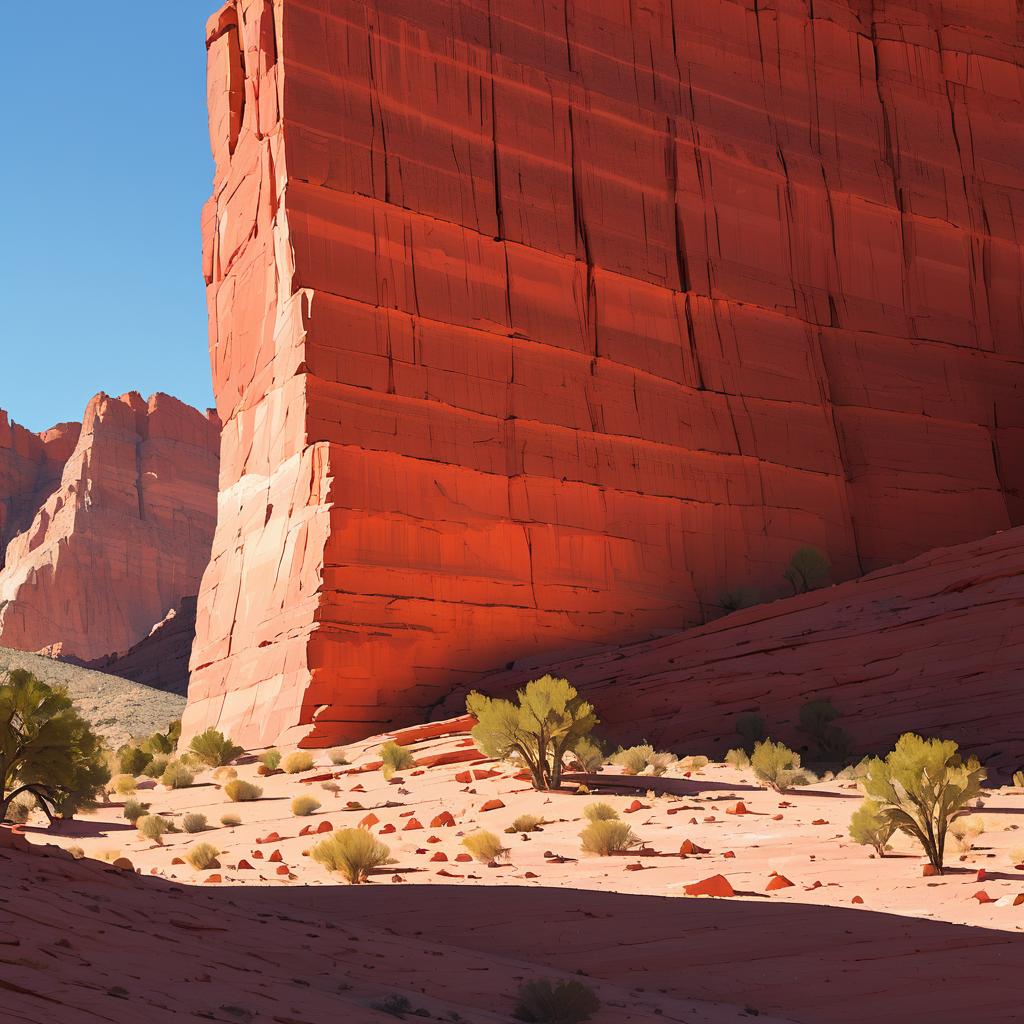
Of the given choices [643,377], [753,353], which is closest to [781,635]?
[643,377]

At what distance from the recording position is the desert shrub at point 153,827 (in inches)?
599

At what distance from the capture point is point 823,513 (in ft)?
112

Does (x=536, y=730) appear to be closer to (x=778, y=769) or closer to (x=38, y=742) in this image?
(x=778, y=769)

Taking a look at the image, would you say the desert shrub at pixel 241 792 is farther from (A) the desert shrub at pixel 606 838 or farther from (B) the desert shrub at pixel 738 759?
(A) the desert shrub at pixel 606 838

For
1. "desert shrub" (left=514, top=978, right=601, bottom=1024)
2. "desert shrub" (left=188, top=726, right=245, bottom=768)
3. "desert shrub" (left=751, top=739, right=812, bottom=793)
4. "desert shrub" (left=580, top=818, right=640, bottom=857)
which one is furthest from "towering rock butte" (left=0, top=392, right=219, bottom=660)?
"desert shrub" (left=514, top=978, right=601, bottom=1024)

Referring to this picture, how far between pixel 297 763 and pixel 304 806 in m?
5.08

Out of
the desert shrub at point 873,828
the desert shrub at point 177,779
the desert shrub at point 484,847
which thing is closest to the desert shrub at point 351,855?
the desert shrub at point 484,847

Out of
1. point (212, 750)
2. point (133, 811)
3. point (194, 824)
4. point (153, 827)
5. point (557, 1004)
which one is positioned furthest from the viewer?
point (212, 750)

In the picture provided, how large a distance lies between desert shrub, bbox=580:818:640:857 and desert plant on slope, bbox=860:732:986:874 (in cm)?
249

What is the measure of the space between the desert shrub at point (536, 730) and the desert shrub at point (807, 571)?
1373 cm

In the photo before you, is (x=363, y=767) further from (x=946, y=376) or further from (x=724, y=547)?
(x=946, y=376)

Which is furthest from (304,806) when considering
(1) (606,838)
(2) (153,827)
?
(1) (606,838)

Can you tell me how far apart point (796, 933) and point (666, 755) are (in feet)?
37.5

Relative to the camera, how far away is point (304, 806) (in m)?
16.8
